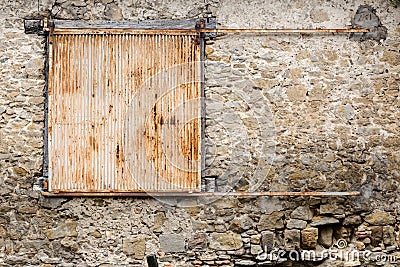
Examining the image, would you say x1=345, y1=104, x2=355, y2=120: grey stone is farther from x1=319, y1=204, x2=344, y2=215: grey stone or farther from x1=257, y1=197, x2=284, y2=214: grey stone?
x1=257, y1=197, x2=284, y2=214: grey stone

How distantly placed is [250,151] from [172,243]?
4.13ft

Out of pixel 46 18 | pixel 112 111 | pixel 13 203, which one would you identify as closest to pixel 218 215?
pixel 112 111

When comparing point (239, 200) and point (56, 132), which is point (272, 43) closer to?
point (239, 200)

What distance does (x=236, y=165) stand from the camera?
6285mm

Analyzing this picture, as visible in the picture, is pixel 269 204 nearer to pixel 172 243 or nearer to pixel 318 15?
pixel 172 243

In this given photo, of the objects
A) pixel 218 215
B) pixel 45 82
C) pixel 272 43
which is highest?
pixel 272 43

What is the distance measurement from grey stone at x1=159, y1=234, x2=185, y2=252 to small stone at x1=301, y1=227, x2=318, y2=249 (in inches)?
49.8

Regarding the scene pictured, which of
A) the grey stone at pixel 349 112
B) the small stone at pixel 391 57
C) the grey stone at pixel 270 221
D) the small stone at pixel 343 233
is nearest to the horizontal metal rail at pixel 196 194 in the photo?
the grey stone at pixel 270 221

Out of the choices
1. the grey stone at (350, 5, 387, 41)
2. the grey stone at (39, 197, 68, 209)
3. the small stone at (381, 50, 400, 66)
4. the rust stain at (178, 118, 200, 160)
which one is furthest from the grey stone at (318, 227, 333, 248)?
the grey stone at (39, 197, 68, 209)

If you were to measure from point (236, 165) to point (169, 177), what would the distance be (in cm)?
71

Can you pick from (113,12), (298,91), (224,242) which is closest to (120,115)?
(113,12)

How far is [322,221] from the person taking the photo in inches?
248

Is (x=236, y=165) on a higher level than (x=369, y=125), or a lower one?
lower

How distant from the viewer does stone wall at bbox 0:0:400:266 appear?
625 centimetres
